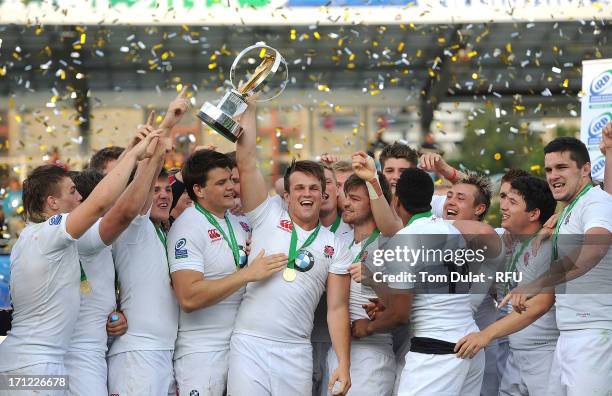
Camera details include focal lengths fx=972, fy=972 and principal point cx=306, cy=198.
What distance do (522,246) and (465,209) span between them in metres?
0.61

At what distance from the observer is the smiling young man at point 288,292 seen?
245 inches

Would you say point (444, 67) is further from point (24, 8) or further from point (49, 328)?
point (49, 328)

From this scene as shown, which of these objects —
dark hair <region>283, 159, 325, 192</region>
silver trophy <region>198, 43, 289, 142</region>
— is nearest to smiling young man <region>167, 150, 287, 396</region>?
dark hair <region>283, 159, 325, 192</region>

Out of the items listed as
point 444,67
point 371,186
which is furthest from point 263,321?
point 444,67

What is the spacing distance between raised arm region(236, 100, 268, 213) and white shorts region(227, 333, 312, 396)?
90 centimetres

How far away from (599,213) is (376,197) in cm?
144

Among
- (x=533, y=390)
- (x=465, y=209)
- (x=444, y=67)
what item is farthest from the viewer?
(x=444, y=67)

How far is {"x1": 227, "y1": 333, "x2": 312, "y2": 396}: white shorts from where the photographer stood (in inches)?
243

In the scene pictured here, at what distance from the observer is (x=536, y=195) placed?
7.00 meters

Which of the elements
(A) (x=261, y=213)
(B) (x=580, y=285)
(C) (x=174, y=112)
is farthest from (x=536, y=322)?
(C) (x=174, y=112)

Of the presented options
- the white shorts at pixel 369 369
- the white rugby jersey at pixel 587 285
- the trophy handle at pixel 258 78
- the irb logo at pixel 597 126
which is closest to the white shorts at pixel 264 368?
the white shorts at pixel 369 369

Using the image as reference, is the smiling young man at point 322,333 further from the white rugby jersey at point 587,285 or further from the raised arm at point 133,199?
the white rugby jersey at point 587,285

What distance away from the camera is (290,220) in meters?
6.51

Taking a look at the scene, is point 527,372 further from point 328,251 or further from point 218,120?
point 218,120
